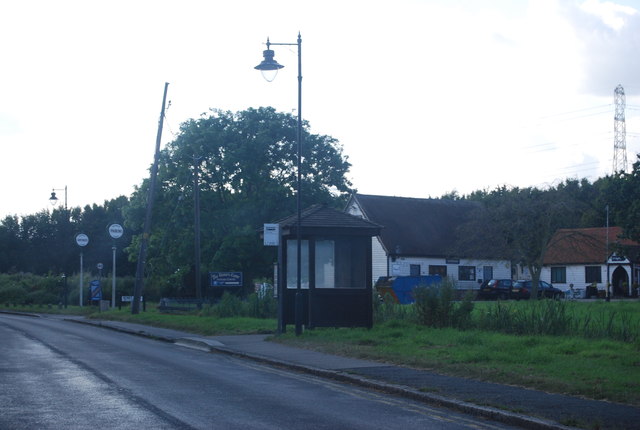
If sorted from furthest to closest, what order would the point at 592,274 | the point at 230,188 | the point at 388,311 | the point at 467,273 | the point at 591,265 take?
the point at 592,274 → the point at 591,265 → the point at 467,273 → the point at 230,188 → the point at 388,311

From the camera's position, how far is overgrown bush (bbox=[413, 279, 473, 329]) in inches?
867

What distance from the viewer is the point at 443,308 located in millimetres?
22234

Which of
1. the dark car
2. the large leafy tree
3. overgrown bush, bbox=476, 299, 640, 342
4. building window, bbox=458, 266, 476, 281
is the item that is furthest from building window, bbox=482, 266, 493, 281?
overgrown bush, bbox=476, 299, 640, 342

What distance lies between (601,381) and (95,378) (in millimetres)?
8452

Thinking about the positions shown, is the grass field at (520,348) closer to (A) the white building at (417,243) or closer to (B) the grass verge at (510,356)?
(B) the grass verge at (510,356)

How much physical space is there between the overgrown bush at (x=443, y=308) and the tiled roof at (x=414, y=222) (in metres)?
34.2

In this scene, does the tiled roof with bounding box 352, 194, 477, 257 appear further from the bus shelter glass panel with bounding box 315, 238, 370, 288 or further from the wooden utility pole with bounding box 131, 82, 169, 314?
the bus shelter glass panel with bounding box 315, 238, 370, 288

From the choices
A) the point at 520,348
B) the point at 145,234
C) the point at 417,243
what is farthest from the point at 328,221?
the point at 417,243

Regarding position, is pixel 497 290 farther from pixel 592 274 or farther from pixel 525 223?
pixel 592 274

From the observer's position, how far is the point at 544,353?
15.2 m

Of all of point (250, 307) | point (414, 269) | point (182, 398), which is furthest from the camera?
point (414, 269)

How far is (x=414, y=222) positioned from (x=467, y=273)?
5.62m

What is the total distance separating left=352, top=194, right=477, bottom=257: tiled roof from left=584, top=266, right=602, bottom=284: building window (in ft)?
34.1

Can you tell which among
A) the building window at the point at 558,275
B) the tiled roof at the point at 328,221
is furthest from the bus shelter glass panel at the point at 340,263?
the building window at the point at 558,275
